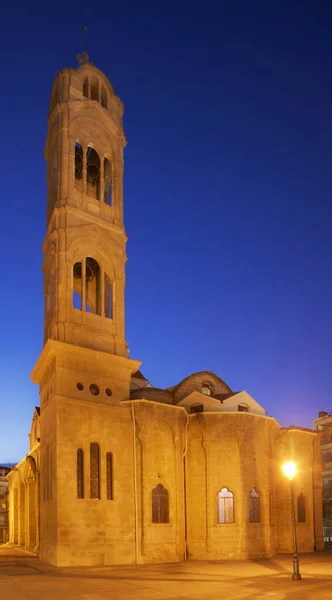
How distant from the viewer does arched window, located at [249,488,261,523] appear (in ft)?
111

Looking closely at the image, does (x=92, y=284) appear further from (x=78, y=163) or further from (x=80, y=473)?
(x=80, y=473)

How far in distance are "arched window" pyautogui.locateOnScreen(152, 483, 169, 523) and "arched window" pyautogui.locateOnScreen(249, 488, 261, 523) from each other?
16.7 ft

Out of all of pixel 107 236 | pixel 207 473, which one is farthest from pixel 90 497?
pixel 107 236

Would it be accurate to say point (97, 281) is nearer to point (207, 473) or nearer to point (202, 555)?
point (207, 473)

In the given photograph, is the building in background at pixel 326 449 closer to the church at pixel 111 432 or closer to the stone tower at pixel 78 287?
the church at pixel 111 432

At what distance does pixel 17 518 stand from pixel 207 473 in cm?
2020

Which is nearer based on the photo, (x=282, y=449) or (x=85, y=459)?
(x=85, y=459)

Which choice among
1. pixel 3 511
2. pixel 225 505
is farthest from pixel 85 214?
pixel 3 511

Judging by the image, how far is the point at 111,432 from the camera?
101 ft

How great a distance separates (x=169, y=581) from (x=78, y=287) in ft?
56.9

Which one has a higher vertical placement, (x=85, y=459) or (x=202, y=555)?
(x=85, y=459)

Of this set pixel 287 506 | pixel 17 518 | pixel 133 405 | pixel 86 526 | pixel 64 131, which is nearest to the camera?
pixel 86 526

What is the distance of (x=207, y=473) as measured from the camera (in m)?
33.5

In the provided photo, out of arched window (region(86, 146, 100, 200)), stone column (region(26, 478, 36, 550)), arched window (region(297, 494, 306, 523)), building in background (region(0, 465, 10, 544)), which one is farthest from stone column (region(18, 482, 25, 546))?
arched window (region(86, 146, 100, 200))
